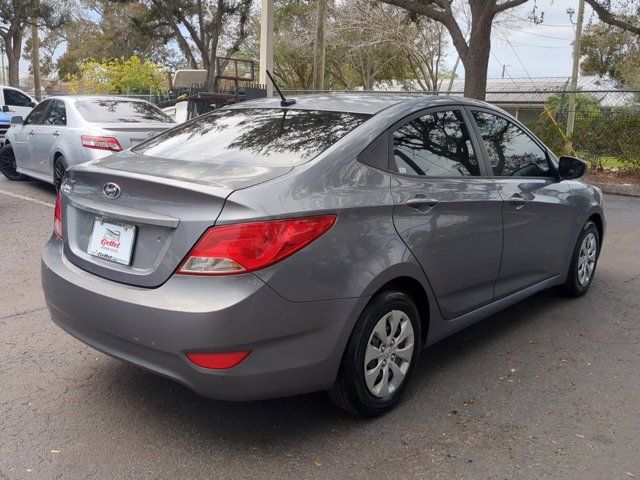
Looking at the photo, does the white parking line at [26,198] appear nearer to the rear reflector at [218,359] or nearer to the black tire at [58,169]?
the black tire at [58,169]

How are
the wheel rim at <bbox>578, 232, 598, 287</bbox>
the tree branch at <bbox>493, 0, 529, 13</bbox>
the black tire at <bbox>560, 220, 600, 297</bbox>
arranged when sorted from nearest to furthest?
the black tire at <bbox>560, 220, 600, 297</bbox> → the wheel rim at <bbox>578, 232, 598, 287</bbox> → the tree branch at <bbox>493, 0, 529, 13</bbox>

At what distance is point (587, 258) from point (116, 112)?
645 centimetres

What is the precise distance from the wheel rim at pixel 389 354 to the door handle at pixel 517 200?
50.0 inches

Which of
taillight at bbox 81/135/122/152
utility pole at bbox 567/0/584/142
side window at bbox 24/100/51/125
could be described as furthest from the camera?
utility pole at bbox 567/0/584/142

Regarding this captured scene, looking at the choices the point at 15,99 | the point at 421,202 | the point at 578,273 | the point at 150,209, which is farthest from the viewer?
the point at 15,99

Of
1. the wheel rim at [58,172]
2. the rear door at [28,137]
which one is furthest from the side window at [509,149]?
the rear door at [28,137]

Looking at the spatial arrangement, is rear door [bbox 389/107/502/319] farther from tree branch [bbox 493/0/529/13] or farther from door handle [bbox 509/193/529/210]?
tree branch [bbox 493/0/529/13]

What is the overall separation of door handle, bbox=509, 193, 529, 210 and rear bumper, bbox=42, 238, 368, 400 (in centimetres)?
161

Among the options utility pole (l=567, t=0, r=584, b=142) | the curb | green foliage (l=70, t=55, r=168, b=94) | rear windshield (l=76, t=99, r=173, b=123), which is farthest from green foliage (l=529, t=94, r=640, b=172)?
green foliage (l=70, t=55, r=168, b=94)

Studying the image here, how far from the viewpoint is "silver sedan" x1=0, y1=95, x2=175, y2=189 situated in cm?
817

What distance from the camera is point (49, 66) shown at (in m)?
64.1

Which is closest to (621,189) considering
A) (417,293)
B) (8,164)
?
(417,293)

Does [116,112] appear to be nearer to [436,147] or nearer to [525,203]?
[436,147]

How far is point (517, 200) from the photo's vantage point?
13.5 ft
